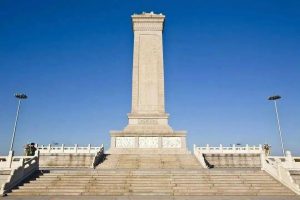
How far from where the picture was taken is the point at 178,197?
488 inches

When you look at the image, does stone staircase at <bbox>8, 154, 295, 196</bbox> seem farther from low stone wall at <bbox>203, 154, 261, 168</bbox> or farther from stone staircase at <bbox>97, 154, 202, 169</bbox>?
low stone wall at <bbox>203, 154, 261, 168</bbox>

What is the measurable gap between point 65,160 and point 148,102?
39.4 feet

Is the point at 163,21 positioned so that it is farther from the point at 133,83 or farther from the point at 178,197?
the point at 178,197

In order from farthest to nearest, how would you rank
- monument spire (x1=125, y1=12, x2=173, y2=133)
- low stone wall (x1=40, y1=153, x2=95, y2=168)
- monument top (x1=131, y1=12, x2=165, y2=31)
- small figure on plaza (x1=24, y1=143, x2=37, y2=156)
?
monument top (x1=131, y1=12, x2=165, y2=31), monument spire (x1=125, y1=12, x2=173, y2=133), small figure on plaza (x1=24, y1=143, x2=37, y2=156), low stone wall (x1=40, y1=153, x2=95, y2=168)

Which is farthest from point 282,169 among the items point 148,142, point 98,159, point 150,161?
point 148,142

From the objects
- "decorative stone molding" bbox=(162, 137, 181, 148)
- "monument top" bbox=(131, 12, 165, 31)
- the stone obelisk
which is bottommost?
"decorative stone molding" bbox=(162, 137, 181, 148)

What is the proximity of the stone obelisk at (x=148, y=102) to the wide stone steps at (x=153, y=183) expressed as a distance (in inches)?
478

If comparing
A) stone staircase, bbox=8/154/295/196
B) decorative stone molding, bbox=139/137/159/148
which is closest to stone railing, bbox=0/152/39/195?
stone staircase, bbox=8/154/295/196

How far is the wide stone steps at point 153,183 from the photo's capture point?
43.6ft

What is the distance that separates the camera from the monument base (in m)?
27.9

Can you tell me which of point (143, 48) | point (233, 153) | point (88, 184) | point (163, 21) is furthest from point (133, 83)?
point (88, 184)

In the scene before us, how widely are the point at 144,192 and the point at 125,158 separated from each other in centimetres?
1140

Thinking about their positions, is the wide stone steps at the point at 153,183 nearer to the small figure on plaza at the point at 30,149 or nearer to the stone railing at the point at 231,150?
the stone railing at the point at 231,150

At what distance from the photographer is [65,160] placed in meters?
25.3
